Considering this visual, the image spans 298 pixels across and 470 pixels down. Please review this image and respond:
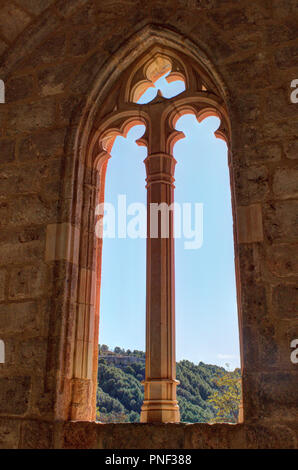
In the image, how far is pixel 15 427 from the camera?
2633 mm

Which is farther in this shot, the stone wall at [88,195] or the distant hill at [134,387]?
the distant hill at [134,387]

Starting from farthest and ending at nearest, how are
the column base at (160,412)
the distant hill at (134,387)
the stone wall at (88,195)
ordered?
the distant hill at (134,387), the column base at (160,412), the stone wall at (88,195)

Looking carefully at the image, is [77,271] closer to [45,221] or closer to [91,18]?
[45,221]

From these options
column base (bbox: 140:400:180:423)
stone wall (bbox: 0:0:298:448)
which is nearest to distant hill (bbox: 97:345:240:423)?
column base (bbox: 140:400:180:423)

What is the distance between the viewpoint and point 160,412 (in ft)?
8.36

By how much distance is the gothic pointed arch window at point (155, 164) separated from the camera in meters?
2.72

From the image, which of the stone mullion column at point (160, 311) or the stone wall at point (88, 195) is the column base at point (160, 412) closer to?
the stone mullion column at point (160, 311)

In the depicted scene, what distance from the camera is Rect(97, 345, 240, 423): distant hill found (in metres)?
2.71

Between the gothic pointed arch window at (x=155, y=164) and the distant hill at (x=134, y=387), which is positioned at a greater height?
the gothic pointed arch window at (x=155, y=164)

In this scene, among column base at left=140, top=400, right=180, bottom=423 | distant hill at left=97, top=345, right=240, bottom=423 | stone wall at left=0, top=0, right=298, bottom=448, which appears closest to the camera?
stone wall at left=0, top=0, right=298, bottom=448

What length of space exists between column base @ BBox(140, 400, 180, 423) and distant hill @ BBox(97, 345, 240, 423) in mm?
66

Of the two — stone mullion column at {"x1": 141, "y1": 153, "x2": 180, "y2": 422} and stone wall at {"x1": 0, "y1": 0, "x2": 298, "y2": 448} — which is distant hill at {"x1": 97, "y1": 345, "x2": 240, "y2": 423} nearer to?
stone mullion column at {"x1": 141, "y1": 153, "x2": 180, "y2": 422}

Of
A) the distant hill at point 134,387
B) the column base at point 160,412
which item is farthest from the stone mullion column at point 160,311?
the distant hill at point 134,387

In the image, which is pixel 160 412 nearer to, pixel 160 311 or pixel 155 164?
pixel 160 311
